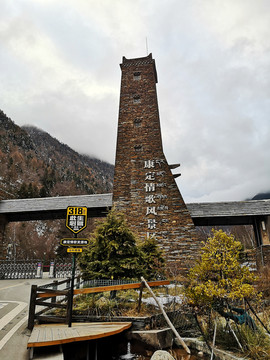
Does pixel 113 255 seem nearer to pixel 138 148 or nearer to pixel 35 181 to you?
pixel 138 148

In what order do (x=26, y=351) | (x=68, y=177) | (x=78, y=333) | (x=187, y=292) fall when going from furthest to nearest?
(x=68, y=177)
(x=187, y=292)
(x=78, y=333)
(x=26, y=351)

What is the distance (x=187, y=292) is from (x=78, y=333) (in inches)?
95.4

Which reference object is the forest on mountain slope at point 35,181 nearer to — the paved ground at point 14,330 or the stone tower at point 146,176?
the stone tower at point 146,176

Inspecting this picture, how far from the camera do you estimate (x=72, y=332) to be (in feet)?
14.2

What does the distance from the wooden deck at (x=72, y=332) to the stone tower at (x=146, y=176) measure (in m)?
6.74

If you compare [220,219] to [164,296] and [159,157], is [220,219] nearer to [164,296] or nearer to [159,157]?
[159,157]

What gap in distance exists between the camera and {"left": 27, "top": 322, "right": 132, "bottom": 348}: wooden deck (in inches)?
149

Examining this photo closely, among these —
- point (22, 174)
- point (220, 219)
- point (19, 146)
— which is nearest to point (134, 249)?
point (220, 219)

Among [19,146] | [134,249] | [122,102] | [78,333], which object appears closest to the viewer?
[78,333]

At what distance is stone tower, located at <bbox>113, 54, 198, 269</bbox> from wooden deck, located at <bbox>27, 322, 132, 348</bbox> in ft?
22.1

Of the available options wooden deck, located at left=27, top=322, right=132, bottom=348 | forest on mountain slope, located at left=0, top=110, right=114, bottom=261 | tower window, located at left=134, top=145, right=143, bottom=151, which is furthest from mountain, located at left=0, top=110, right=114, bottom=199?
wooden deck, located at left=27, top=322, right=132, bottom=348

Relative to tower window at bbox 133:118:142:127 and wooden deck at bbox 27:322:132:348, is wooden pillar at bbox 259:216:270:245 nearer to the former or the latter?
tower window at bbox 133:118:142:127

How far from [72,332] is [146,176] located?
923 centimetres

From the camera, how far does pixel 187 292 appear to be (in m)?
5.27
